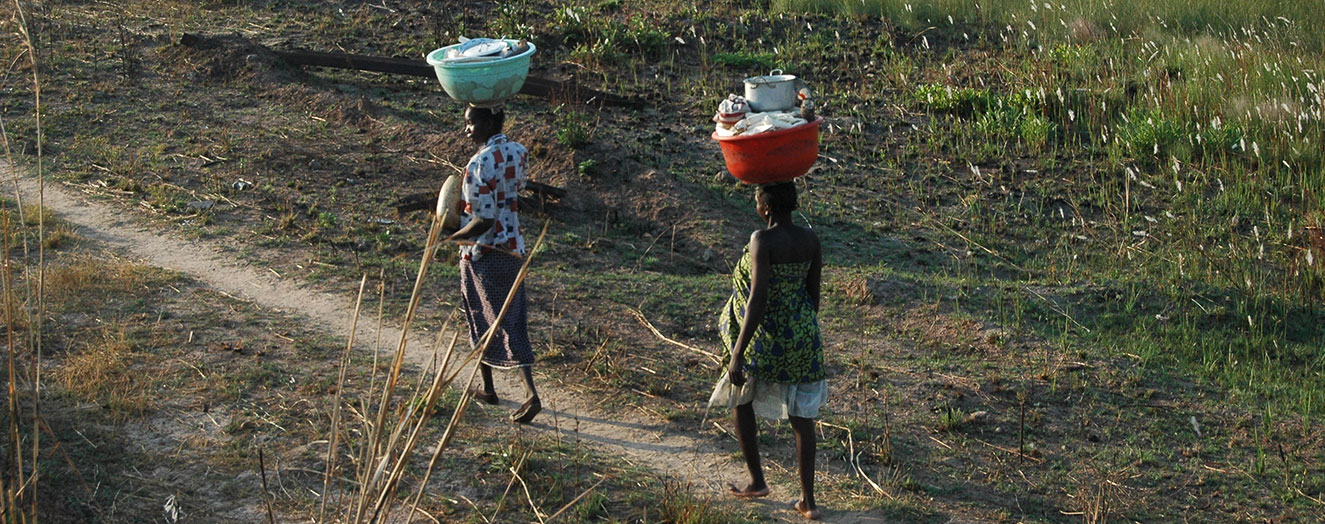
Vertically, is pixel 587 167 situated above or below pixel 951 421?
above

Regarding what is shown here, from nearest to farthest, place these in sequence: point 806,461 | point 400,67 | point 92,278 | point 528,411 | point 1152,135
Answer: point 806,461
point 528,411
point 92,278
point 1152,135
point 400,67

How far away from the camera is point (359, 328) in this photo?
6.79 meters

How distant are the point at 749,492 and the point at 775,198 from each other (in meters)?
1.26

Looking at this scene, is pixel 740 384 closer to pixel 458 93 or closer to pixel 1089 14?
pixel 458 93

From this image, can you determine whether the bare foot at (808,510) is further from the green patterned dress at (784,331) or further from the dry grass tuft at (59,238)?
the dry grass tuft at (59,238)

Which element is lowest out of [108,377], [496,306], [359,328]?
[359,328]

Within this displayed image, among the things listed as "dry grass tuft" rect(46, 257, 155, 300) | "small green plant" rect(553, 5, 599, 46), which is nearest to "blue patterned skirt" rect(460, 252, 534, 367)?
"dry grass tuft" rect(46, 257, 155, 300)

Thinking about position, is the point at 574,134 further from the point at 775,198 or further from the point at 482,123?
the point at 775,198

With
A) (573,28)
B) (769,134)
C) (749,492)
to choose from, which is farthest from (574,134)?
(769,134)

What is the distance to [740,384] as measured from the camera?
4.73 m

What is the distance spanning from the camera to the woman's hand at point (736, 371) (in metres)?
4.68

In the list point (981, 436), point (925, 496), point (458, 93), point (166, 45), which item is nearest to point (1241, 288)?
point (981, 436)

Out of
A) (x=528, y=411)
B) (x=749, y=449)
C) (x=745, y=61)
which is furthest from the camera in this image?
(x=745, y=61)

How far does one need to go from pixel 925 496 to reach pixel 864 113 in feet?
18.4
